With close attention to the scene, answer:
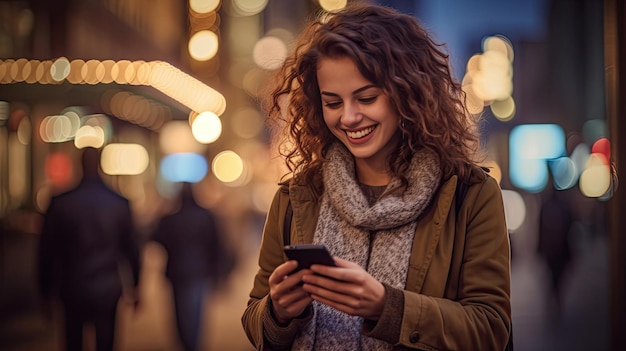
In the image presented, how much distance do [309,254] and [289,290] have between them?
0.15m

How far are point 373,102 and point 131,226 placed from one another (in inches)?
145

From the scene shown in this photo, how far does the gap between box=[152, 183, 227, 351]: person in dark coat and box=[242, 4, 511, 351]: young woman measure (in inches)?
164

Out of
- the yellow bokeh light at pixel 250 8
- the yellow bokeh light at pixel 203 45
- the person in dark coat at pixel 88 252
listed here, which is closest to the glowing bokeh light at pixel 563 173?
the yellow bokeh light at pixel 250 8

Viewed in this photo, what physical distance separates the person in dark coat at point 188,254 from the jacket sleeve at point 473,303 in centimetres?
444

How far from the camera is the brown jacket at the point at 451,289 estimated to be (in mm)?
1947

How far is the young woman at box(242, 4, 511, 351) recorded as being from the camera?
1958 millimetres

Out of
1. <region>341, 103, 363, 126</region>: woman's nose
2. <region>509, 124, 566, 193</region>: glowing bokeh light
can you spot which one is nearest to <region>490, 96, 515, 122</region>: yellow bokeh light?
<region>509, 124, 566, 193</region>: glowing bokeh light

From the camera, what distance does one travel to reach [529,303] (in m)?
9.62

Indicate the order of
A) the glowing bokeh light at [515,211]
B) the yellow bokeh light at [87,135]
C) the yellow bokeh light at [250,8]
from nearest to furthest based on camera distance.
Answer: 1. the yellow bokeh light at [87,135]
2. the yellow bokeh light at [250,8]
3. the glowing bokeh light at [515,211]

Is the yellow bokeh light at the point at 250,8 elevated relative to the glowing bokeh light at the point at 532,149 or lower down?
elevated

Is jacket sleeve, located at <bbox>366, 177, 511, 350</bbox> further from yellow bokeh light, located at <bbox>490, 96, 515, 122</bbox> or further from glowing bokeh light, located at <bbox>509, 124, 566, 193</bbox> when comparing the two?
glowing bokeh light, located at <bbox>509, 124, 566, 193</bbox>

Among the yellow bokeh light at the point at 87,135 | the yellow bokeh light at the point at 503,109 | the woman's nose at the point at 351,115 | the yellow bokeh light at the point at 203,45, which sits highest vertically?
the yellow bokeh light at the point at 203,45

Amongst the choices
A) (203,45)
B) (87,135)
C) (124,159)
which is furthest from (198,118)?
(87,135)

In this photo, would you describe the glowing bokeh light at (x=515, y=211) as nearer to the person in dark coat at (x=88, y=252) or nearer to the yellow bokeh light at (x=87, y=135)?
the yellow bokeh light at (x=87, y=135)
